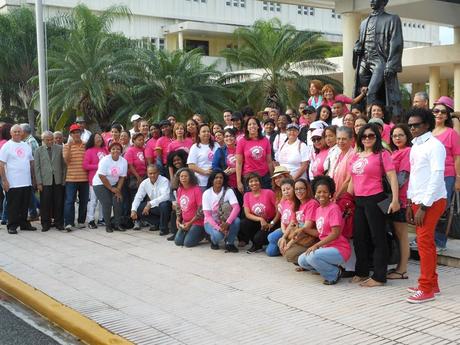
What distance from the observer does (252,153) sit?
8.79m

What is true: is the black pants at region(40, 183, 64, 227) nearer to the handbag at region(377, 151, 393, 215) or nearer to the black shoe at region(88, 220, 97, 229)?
the black shoe at region(88, 220, 97, 229)

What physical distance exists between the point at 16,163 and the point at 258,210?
4494 mm

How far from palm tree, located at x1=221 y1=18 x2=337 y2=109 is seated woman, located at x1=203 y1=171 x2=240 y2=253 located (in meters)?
16.0

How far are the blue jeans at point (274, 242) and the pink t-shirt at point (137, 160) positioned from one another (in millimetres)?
3499

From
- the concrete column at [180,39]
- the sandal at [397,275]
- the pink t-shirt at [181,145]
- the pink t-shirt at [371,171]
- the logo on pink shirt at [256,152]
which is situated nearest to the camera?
the pink t-shirt at [371,171]

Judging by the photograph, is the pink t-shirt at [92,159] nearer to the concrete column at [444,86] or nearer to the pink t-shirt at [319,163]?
the pink t-shirt at [319,163]

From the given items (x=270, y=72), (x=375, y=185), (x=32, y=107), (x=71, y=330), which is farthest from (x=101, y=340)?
(x=32, y=107)

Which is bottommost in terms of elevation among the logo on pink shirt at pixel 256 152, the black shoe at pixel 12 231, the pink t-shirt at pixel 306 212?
the black shoe at pixel 12 231

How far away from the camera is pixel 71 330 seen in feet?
18.5

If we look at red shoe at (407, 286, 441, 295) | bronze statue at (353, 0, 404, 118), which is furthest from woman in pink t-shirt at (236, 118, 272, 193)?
red shoe at (407, 286, 441, 295)

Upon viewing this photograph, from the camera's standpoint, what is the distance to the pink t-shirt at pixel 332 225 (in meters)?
6.65

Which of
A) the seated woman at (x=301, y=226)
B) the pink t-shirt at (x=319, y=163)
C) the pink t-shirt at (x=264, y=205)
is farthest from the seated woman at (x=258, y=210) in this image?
the seated woman at (x=301, y=226)

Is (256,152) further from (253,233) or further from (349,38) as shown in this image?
(349,38)

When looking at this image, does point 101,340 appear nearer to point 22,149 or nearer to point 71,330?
point 71,330
